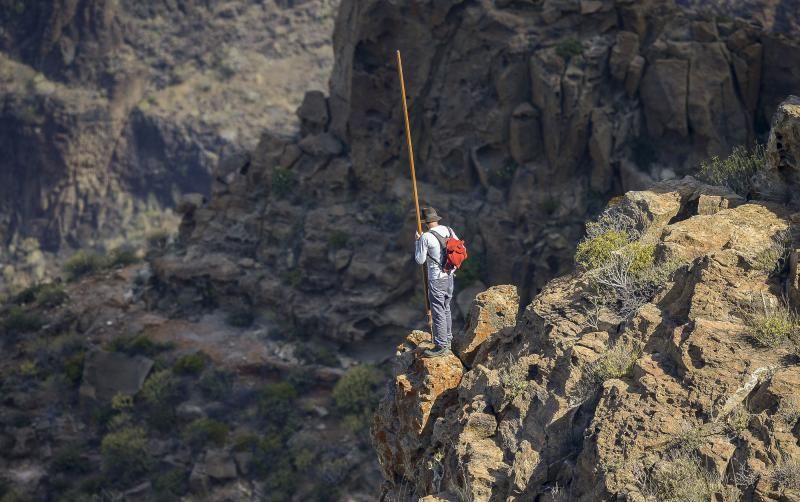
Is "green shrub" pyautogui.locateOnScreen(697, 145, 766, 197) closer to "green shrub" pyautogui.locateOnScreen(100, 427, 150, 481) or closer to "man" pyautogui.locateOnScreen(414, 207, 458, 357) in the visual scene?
"man" pyautogui.locateOnScreen(414, 207, 458, 357)

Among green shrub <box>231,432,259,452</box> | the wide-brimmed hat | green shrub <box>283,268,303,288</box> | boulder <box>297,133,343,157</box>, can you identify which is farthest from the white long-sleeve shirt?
boulder <box>297,133,343,157</box>

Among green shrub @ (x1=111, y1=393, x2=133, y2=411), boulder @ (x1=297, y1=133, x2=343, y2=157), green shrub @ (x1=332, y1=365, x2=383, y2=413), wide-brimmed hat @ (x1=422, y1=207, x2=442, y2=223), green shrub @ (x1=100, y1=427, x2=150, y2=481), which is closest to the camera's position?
wide-brimmed hat @ (x1=422, y1=207, x2=442, y2=223)

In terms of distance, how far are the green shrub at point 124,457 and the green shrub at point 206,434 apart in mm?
1523

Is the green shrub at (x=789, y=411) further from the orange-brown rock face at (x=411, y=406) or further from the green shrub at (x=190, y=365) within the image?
the green shrub at (x=190, y=365)

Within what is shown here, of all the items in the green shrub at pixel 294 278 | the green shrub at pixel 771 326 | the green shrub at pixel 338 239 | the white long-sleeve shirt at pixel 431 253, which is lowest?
the green shrub at pixel 294 278

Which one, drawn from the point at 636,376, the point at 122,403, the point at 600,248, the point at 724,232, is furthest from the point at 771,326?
the point at 122,403

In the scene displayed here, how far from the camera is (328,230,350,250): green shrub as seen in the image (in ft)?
124

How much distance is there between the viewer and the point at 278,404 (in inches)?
1331

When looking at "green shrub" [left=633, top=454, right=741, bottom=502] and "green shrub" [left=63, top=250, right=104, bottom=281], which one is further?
"green shrub" [left=63, top=250, right=104, bottom=281]

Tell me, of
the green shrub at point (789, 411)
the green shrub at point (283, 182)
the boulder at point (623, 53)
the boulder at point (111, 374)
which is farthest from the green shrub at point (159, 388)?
the green shrub at point (789, 411)

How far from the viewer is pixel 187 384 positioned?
35.7 m

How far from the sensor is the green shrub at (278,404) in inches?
1328

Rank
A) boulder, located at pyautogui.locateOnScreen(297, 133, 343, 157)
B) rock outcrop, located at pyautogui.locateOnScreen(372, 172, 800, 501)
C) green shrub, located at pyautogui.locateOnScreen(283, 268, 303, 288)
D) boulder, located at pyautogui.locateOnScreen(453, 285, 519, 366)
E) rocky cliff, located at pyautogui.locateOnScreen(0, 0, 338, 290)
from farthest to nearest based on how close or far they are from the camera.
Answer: rocky cliff, located at pyautogui.locateOnScreen(0, 0, 338, 290), boulder, located at pyautogui.locateOnScreen(297, 133, 343, 157), green shrub, located at pyautogui.locateOnScreen(283, 268, 303, 288), boulder, located at pyautogui.locateOnScreen(453, 285, 519, 366), rock outcrop, located at pyautogui.locateOnScreen(372, 172, 800, 501)

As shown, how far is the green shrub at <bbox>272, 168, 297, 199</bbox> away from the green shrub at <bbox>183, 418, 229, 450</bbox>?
33.3 ft
